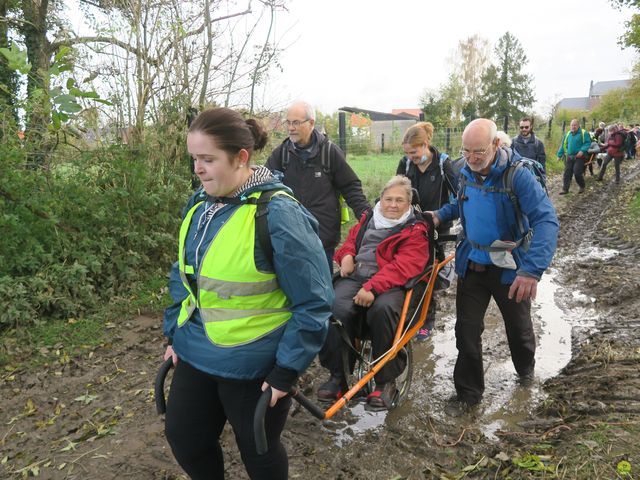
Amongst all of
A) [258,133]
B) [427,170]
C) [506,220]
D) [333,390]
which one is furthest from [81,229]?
[506,220]

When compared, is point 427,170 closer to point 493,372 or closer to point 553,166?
point 493,372

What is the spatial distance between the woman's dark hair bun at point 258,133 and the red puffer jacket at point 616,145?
17220 millimetres

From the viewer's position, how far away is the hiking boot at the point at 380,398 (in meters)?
3.51

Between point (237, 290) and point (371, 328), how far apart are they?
5.75 feet

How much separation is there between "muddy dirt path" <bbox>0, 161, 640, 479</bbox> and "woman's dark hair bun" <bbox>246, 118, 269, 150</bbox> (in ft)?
6.61

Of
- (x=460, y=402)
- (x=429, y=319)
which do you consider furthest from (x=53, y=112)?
(x=460, y=402)

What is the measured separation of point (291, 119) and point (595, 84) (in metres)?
138

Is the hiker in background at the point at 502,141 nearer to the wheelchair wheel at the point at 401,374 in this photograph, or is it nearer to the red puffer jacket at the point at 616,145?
the wheelchair wheel at the point at 401,374

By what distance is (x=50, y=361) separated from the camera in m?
4.75

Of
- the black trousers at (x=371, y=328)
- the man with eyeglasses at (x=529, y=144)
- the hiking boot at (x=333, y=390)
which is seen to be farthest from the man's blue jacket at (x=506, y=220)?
the man with eyeglasses at (x=529, y=144)

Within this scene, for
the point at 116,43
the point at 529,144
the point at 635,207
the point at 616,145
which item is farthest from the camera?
the point at 616,145

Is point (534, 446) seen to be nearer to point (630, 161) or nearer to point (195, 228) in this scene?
point (195, 228)

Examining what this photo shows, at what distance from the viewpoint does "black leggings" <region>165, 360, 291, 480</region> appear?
209cm

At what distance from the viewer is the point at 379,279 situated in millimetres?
3633
